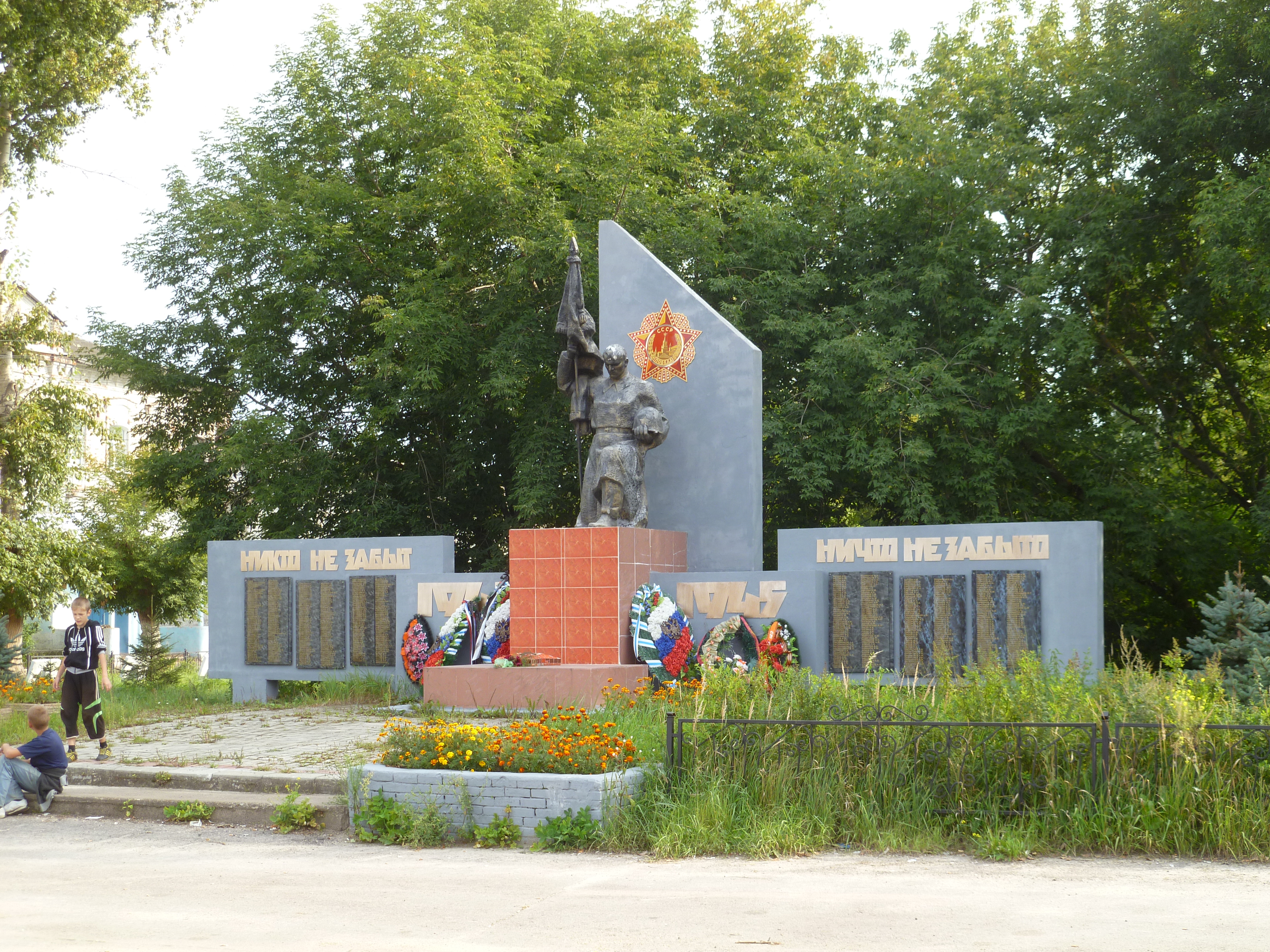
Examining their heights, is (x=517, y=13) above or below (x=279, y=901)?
above

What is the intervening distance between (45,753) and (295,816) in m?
2.49

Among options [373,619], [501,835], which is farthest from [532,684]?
[501,835]

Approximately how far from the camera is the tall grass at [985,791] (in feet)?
24.8

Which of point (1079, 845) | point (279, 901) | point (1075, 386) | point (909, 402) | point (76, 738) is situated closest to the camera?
point (279, 901)

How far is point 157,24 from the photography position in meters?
23.3

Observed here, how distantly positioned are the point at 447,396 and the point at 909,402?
27.3ft

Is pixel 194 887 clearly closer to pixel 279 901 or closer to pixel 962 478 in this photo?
pixel 279 901

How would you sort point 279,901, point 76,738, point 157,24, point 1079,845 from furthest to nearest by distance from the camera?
point 157,24, point 76,738, point 1079,845, point 279,901

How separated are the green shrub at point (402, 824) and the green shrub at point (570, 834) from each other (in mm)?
714

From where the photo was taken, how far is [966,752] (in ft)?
26.3

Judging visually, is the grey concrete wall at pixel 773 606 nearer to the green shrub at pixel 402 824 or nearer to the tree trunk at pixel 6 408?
the green shrub at pixel 402 824

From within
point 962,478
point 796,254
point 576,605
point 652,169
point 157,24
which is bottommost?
point 576,605

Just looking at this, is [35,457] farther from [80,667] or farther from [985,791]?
[985,791]

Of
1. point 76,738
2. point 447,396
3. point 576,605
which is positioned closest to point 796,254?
point 447,396
